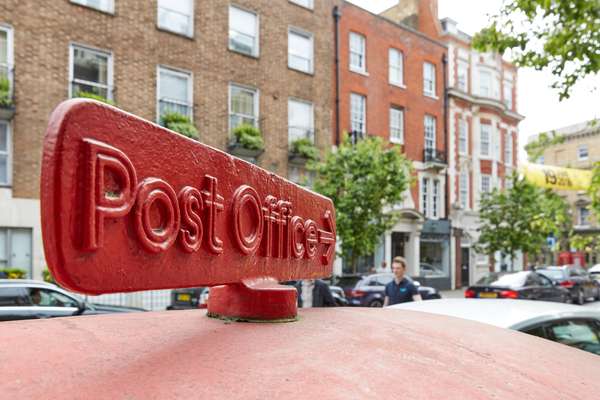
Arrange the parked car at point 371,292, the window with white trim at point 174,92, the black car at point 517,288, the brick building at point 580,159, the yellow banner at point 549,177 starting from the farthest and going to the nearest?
the brick building at point 580,159
the yellow banner at point 549,177
the window with white trim at point 174,92
the parked car at point 371,292
the black car at point 517,288

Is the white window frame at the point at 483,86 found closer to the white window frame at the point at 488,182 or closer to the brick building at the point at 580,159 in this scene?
the white window frame at the point at 488,182

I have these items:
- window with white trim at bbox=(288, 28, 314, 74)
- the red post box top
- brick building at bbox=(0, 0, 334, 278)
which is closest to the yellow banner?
brick building at bbox=(0, 0, 334, 278)

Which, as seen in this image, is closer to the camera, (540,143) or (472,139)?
(540,143)

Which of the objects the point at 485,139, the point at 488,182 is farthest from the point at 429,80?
the point at 488,182

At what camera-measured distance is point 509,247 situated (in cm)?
2409

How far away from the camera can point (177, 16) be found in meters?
16.2

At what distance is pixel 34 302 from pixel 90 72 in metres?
8.71

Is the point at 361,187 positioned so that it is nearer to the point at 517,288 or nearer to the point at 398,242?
the point at 517,288

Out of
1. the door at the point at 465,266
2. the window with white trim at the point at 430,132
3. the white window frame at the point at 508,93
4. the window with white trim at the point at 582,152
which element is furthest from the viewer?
the window with white trim at the point at 582,152

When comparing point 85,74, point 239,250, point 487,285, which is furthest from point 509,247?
point 239,250

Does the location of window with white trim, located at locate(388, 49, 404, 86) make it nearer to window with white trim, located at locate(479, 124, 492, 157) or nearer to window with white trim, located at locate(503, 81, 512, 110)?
window with white trim, located at locate(479, 124, 492, 157)

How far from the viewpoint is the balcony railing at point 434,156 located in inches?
971

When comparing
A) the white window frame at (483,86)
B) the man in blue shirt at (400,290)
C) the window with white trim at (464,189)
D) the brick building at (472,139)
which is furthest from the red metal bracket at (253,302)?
the white window frame at (483,86)

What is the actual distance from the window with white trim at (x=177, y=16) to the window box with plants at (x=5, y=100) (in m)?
5.03
